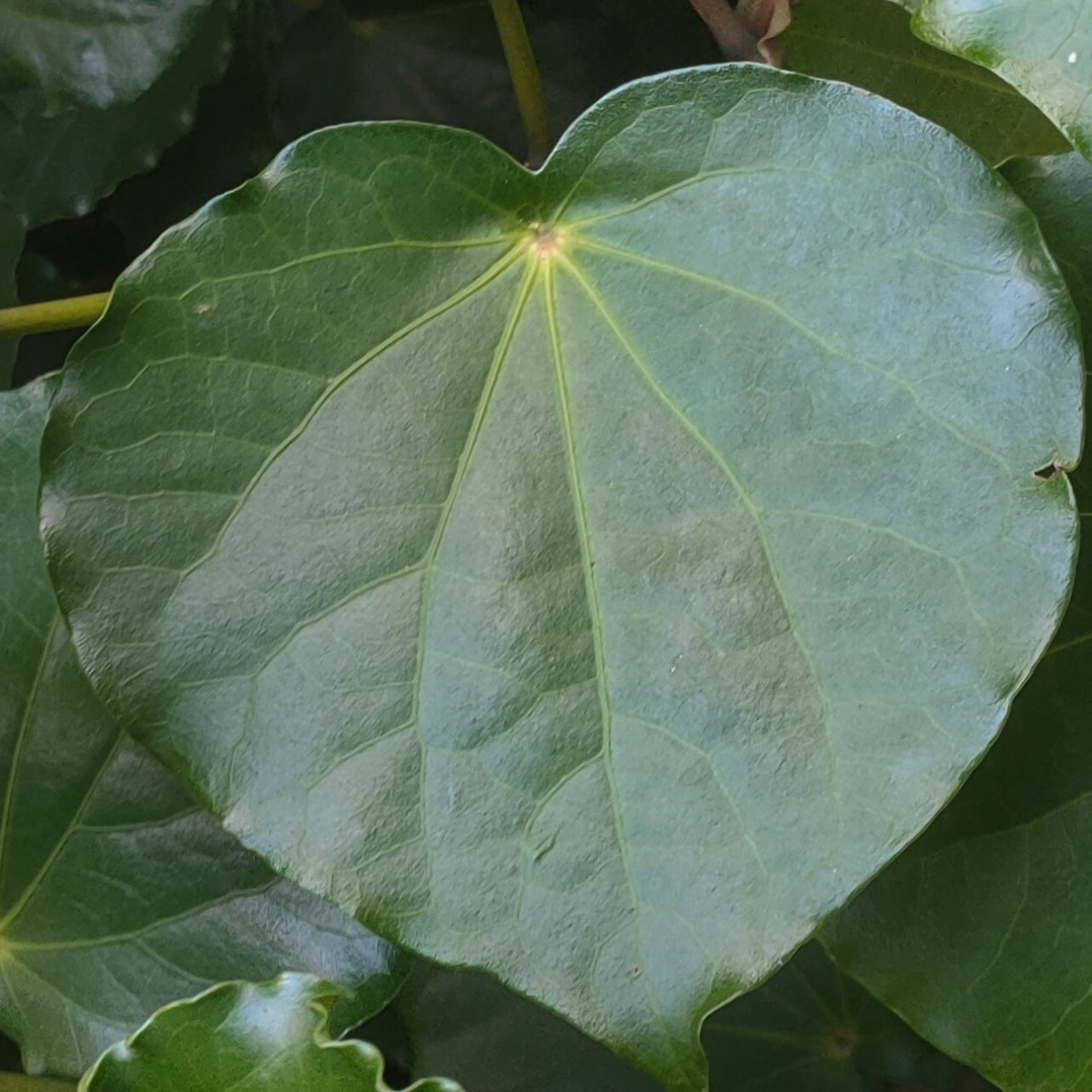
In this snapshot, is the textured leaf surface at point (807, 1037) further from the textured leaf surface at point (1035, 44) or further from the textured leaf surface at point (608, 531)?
the textured leaf surface at point (1035, 44)

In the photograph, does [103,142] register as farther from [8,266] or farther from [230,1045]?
[230,1045]

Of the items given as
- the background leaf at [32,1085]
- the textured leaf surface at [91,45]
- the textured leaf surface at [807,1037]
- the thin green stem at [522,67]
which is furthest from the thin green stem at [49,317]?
the textured leaf surface at [807,1037]

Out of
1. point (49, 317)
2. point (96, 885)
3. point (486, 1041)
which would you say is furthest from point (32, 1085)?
point (49, 317)

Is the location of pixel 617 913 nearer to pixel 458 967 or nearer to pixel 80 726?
pixel 458 967


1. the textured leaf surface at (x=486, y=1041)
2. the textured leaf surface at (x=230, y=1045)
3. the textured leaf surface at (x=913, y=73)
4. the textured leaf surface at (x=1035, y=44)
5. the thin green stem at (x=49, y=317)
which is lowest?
the textured leaf surface at (x=486, y=1041)

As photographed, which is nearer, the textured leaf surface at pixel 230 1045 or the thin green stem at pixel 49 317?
the textured leaf surface at pixel 230 1045

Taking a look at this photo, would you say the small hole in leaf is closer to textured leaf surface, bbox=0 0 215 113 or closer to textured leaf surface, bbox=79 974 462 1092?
textured leaf surface, bbox=79 974 462 1092

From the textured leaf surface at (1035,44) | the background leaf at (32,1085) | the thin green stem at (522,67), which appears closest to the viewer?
the textured leaf surface at (1035,44)
